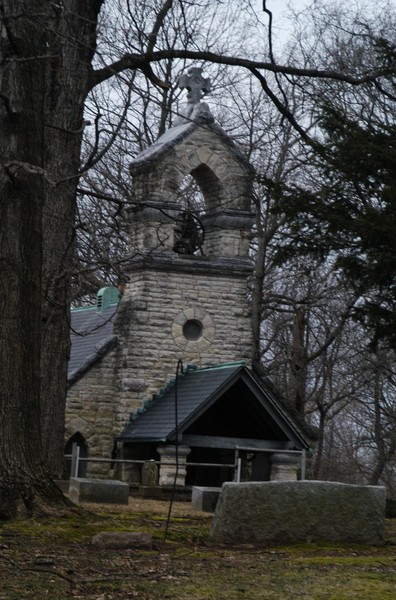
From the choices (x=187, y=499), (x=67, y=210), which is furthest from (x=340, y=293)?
(x=67, y=210)

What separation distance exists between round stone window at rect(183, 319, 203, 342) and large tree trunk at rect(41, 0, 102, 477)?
948 centimetres

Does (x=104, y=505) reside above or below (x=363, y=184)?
below

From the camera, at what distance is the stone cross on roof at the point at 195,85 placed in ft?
84.7

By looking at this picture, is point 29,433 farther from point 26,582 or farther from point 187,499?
point 187,499

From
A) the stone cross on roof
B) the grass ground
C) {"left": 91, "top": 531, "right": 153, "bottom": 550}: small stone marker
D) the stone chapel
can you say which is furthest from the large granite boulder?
the stone cross on roof

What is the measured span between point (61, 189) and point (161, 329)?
10.4 meters

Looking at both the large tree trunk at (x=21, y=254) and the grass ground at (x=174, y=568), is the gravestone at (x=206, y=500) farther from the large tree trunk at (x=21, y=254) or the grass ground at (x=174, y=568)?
the large tree trunk at (x=21, y=254)

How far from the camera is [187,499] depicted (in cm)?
2177

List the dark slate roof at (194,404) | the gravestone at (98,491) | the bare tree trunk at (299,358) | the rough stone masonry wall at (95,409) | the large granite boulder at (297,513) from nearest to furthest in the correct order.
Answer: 1. the large granite boulder at (297,513)
2. the gravestone at (98,491)
3. the dark slate roof at (194,404)
4. the rough stone masonry wall at (95,409)
5. the bare tree trunk at (299,358)

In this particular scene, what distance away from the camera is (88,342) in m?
27.0

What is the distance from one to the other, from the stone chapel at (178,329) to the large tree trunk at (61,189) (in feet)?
29.0

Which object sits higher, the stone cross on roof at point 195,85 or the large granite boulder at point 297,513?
the stone cross on roof at point 195,85

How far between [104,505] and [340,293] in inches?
995

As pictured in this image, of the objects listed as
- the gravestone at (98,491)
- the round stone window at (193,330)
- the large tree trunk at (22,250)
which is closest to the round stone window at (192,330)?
the round stone window at (193,330)
